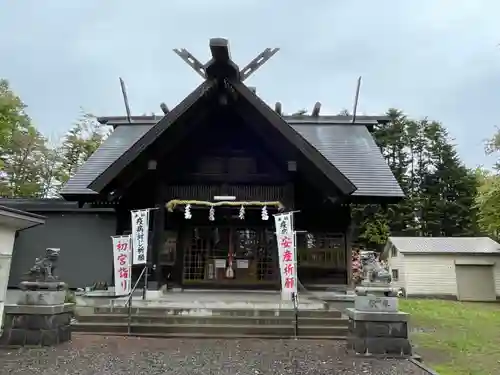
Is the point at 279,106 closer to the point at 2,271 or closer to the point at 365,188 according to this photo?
the point at 365,188

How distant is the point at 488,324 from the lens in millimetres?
10594

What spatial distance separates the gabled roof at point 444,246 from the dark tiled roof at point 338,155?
34.6 feet

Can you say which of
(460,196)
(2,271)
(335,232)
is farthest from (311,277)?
(460,196)

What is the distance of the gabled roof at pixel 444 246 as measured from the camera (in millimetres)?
20922

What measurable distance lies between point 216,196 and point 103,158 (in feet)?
14.9

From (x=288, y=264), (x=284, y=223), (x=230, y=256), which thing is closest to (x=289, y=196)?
(x=284, y=223)

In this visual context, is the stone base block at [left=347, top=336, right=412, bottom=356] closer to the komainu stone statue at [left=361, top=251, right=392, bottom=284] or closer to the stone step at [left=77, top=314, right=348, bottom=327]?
the komainu stone statue at [left=361, top=251, right=392, bottom=284]

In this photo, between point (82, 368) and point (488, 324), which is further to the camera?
point (488, 324)

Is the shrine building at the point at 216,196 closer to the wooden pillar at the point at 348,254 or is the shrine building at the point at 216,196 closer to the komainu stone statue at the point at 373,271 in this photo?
the wooden pillar at the point at 348,254

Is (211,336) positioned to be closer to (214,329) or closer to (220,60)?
(214,329)

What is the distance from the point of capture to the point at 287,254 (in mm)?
8156

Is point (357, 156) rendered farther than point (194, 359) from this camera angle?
Yes

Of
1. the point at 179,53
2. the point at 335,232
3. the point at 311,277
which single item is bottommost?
the point at 311,277

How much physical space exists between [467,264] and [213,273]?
16.0m
